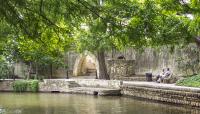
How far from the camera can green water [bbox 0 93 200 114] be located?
1835cm

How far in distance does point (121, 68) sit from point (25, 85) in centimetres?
623

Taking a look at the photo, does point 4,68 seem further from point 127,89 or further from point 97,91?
point 127,89

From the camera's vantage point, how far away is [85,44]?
25.4m

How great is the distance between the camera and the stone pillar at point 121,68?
3049 centimetres

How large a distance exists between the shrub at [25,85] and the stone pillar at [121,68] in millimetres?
5019

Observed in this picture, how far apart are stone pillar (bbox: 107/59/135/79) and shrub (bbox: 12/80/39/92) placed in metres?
5.02

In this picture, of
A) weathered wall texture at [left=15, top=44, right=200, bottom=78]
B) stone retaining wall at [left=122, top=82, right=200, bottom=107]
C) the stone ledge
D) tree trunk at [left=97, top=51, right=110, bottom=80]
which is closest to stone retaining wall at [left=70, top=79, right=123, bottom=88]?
the stone ledge

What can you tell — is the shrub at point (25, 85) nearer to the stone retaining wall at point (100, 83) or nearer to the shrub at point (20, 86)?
the shrub at point (20, 86)

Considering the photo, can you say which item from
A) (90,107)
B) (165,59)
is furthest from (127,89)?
(165,59)

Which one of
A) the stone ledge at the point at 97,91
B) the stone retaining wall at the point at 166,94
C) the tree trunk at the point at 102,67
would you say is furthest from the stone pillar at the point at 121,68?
the stone retaining wall at the point at 166,94

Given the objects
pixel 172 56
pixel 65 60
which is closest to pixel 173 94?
pixel 172 56

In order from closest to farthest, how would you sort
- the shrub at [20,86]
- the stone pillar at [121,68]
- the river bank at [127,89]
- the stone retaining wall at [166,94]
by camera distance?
the stone retaining wall at [166,94], the river bank at [127,89], the shrub at [20,86], the stone pillar at [121,68]

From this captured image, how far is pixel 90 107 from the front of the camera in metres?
20.0

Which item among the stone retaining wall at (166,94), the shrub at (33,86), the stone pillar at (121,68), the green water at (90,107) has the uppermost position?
the stone pillar at (121,68)
